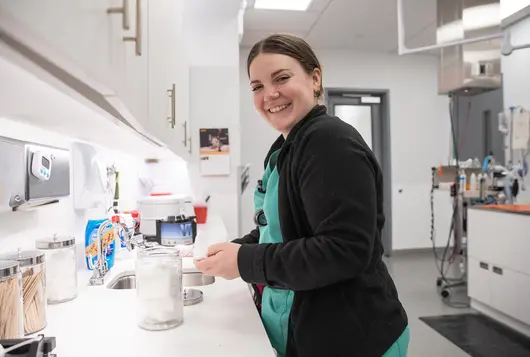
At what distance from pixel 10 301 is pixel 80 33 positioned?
0.54 metres

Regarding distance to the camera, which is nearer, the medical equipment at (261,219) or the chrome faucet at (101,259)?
the medical equipment at (261,219)

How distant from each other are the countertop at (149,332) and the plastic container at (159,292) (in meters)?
0.02

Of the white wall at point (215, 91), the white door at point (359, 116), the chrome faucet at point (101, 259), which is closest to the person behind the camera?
the chrome faucet at point (101, 259)

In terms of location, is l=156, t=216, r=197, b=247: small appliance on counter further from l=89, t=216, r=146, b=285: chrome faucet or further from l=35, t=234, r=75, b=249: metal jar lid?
l=35, t=234, r=75, b=249: metal jar lid

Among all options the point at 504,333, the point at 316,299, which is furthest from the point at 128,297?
the point at 504,333

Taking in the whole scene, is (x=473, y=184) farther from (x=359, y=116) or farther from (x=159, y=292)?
(x=159, y=292)

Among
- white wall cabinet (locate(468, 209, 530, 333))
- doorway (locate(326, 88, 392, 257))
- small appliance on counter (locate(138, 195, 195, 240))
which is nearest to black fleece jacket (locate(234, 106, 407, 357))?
small appliance on counter (locate(138, 195, 195, 240))

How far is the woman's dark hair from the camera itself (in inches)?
35.0

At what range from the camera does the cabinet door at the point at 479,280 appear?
114 inches

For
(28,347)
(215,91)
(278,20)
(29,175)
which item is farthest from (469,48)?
(28,347)

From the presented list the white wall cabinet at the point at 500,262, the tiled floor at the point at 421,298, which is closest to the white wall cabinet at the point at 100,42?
the tiled floor at the point at 421,298

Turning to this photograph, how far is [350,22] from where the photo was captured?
3.94 m

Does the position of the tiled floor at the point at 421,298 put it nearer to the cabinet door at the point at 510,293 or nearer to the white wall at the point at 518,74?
the cabinet door at the point at 510,293

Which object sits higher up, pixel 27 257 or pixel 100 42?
pixel 100 42
